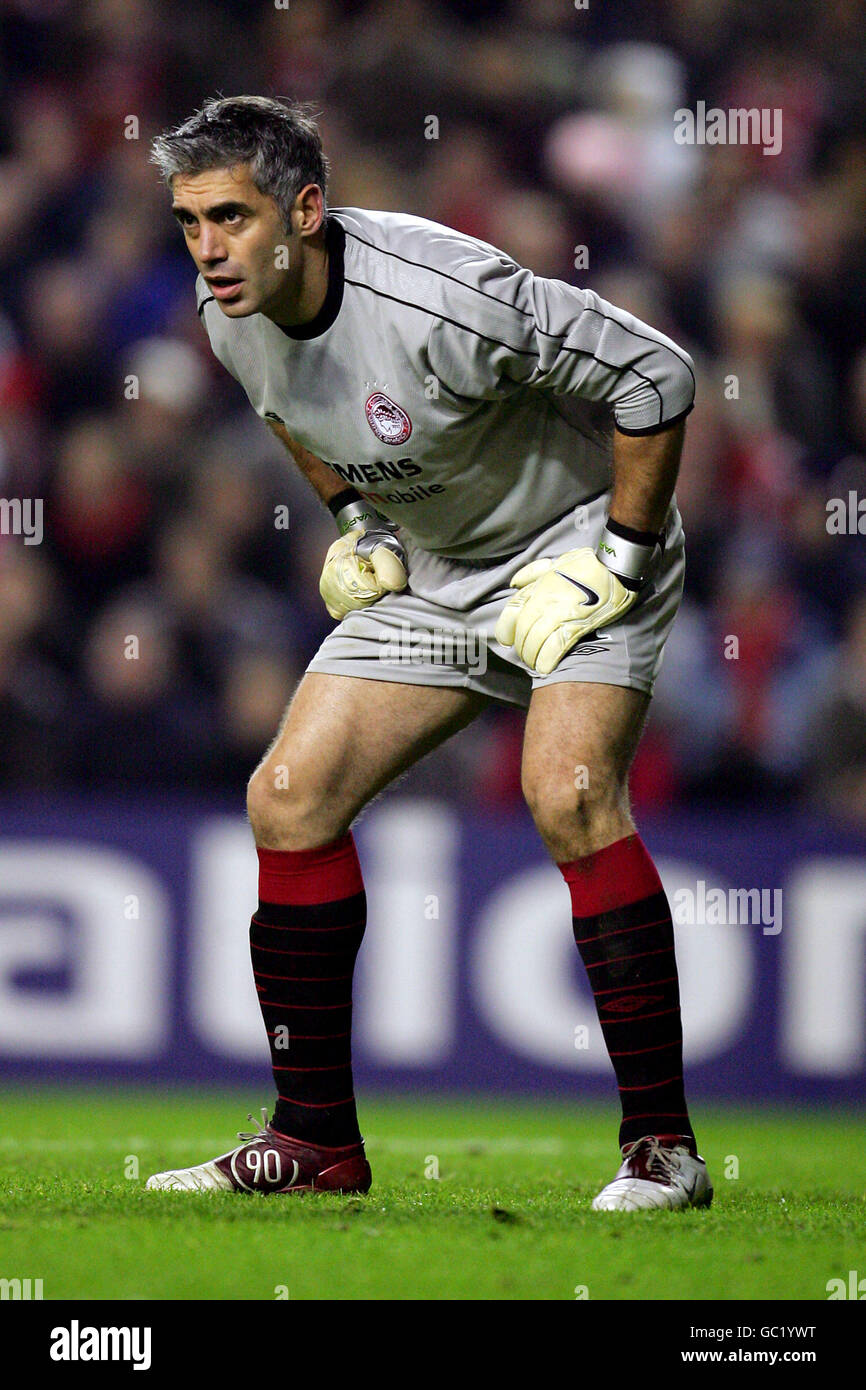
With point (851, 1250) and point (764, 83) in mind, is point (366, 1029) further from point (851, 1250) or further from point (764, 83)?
point (764, 83)

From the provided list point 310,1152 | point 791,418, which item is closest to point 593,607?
point 310,1152

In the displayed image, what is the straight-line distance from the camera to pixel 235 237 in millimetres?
3139

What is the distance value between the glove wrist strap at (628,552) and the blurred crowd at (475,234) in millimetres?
2980

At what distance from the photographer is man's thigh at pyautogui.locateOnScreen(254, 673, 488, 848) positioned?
3318 millimetres

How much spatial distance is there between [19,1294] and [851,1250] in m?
1.22

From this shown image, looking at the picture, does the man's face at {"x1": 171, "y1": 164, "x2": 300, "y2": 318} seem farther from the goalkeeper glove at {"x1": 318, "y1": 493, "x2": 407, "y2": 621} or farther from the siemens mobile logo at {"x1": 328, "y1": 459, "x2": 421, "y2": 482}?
the goalkeeper glove at {"x1": 318, "y1": 493, "x2": 407, "y2": 621}

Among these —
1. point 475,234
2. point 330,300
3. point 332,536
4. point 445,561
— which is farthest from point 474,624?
point 475,234

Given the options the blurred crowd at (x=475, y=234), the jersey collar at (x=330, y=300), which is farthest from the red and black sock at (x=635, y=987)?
the blurred crowd at (x=475, y=234)

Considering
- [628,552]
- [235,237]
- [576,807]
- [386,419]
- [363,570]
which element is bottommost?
[576,807]

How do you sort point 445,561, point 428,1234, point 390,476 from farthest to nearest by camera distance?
point 445,561
point 390,476
point 428,1234

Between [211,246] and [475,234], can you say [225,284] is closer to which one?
[211,246]

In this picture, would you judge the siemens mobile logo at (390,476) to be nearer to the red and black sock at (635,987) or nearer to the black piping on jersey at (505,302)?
the black piping on jersey at (505,302)

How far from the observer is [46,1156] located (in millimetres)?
4012

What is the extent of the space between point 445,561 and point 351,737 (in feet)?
1.36
